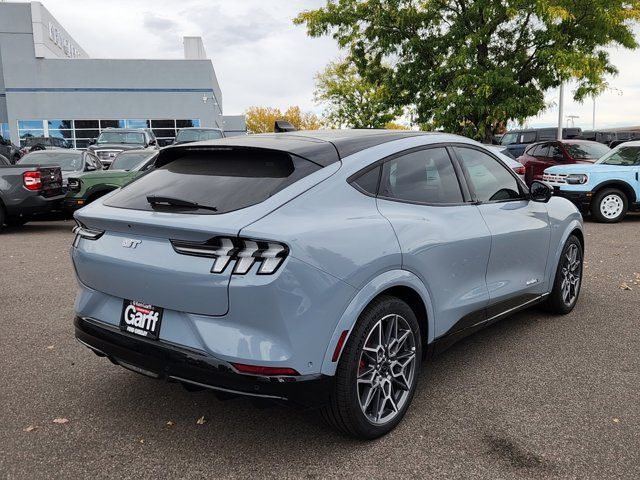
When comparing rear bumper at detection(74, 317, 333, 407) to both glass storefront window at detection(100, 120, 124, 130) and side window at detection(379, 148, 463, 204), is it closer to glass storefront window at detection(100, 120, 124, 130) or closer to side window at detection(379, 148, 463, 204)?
side window at detection(379, 148, 463, 204)

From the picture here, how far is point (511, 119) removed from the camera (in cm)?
1816

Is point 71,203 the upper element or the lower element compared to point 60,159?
lower

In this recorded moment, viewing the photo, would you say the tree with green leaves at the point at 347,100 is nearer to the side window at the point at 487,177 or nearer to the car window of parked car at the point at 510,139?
the car window of parked car at the point at 510,139

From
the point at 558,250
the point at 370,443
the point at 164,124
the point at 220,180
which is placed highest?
the point at 164,124

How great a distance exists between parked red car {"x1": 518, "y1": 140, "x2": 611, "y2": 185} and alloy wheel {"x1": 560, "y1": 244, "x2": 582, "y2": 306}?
9622mm

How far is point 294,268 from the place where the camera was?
100 inches

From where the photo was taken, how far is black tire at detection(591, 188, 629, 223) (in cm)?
1195

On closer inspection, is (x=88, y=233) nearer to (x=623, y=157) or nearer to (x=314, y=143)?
(x=314, y=143)

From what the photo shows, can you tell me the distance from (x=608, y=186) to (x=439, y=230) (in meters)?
10.2

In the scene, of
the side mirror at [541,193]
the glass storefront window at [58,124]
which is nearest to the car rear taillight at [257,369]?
the side mirror at [541,193]

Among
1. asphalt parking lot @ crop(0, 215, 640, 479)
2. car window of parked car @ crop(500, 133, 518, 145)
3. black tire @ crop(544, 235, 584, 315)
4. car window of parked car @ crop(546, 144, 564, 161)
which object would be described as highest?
car window of parked car @ crop(500, 133, 518, 145)

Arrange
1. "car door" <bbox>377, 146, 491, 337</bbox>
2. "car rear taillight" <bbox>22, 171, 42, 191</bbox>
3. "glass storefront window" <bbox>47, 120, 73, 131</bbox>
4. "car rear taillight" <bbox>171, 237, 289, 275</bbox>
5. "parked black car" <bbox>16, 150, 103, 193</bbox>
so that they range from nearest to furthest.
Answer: "car rear taillight" <bbox>171, 237, 289, 275</bbox>, "car door" <bbox>377, 146, 491, 337</bbox>, "car rear taillight" <bbox>22, 171, 42, 191</bbox>, "parked black car" <bbox>16, 150, 103, 193</bbox>, "glass storefront window" <bbox>47, 120, 73, 131</bbox>

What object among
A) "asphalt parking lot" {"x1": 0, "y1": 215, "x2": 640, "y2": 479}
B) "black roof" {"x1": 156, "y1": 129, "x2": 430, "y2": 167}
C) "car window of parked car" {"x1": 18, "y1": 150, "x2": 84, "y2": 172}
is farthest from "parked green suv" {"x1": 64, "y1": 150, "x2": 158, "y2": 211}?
"black roof" {"x1": 156, "y1": 129, "x2": 430, "y2": 167}

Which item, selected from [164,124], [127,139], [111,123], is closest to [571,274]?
[127,139]
